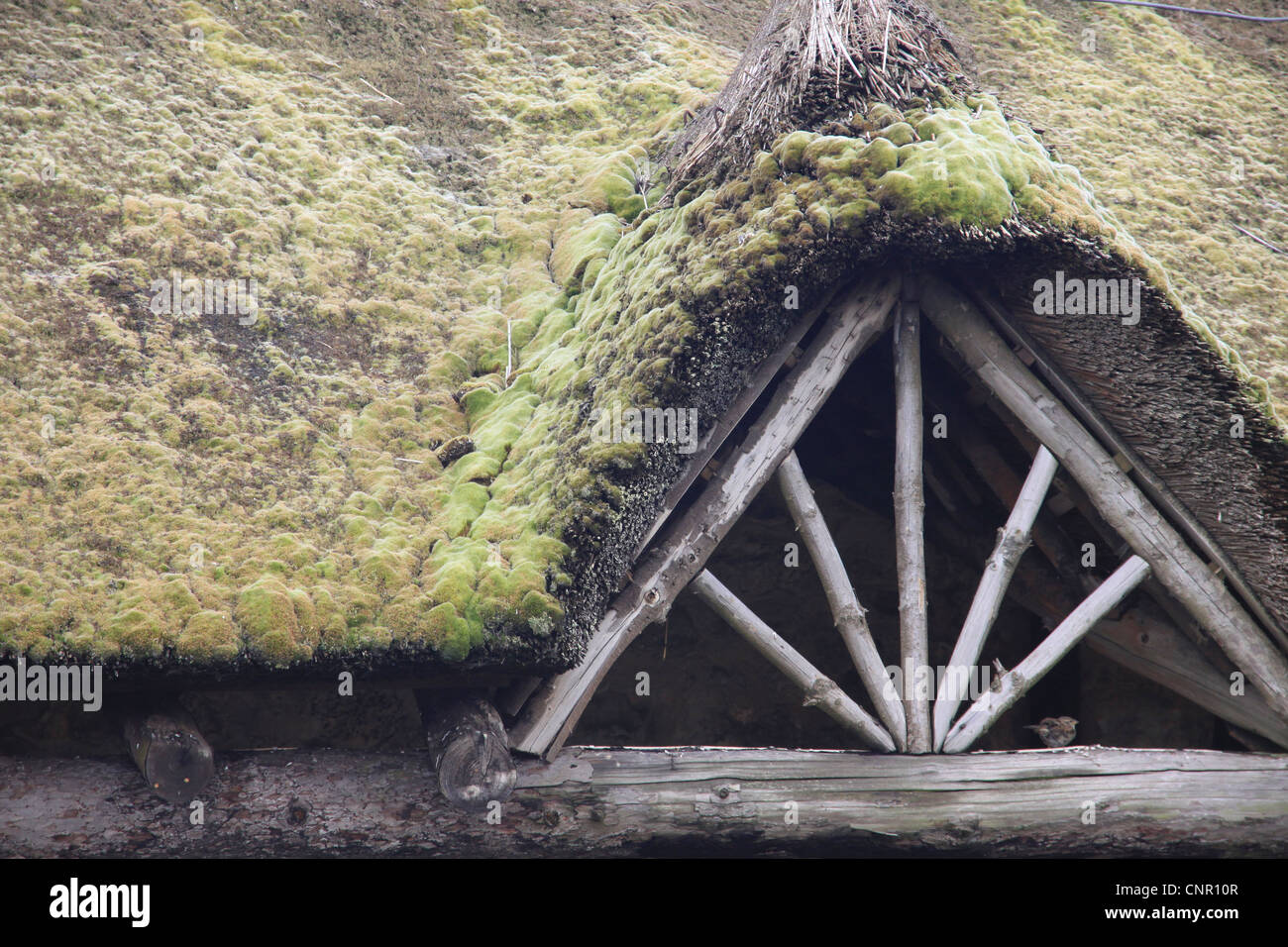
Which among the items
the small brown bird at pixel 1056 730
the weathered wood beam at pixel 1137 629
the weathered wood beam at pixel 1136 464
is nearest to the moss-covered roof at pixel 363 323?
the weathered wood beam at pixel 1136 464

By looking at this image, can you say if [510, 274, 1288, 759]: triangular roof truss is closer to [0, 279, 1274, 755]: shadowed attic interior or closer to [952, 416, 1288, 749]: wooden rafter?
[952, 416, 1288, 749]: wooden rafter

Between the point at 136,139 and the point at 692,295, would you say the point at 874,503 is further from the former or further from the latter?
the point at 136,139

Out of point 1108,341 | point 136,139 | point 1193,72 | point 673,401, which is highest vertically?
point 1193,72

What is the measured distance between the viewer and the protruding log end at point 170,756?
2.77 metres

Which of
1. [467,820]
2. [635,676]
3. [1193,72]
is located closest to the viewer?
[467,820]

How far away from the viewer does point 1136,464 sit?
11.7 feet

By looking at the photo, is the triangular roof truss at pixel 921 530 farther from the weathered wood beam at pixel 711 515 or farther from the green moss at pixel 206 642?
the green moss at pixel 206 642

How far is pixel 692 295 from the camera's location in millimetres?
3217

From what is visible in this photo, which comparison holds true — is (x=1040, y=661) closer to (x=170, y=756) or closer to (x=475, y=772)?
(x=475, y=772)

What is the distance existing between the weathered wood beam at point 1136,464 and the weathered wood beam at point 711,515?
1.59 feet

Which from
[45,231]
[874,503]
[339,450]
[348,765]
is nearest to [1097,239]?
[874,503]

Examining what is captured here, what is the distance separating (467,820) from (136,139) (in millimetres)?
3661

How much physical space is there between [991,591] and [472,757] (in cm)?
203

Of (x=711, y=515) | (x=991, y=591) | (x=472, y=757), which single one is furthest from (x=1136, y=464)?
(x=472, y=757)
